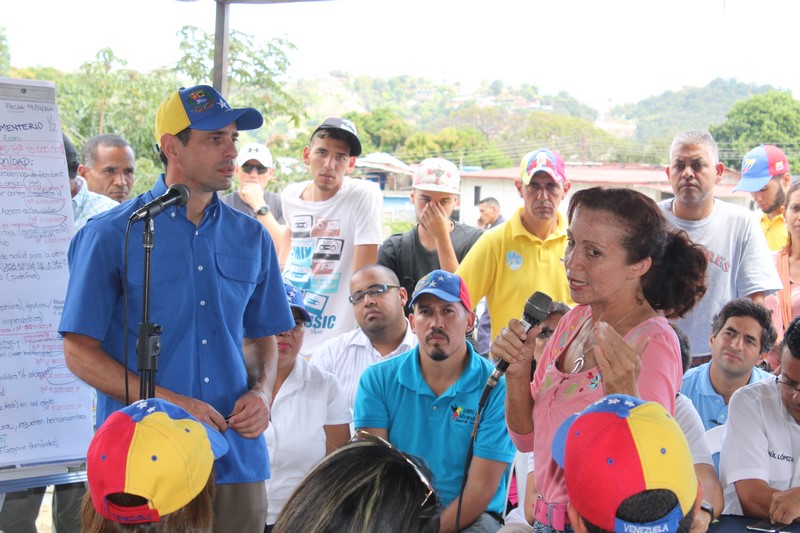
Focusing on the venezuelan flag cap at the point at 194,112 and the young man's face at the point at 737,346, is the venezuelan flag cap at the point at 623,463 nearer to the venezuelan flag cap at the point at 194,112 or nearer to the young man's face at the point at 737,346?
the venezuelan flag cap at the point at 194,112

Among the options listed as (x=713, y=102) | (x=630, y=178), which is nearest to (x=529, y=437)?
(x=630, y=178)

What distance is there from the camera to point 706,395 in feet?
12.8

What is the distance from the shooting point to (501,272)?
441cm

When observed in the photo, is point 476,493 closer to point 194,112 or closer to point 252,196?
point 194,112

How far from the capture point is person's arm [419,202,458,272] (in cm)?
473

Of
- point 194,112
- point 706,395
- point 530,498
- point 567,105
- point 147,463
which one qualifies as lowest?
point 530,498

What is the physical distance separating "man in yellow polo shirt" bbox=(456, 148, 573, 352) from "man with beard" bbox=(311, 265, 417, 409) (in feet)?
1.40

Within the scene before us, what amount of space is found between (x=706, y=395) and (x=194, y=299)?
255 centimetres

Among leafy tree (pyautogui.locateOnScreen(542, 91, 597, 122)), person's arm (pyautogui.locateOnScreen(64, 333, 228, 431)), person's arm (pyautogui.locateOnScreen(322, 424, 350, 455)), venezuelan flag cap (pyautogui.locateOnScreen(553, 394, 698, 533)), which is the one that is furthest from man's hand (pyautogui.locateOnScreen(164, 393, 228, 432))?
leafy tree (pyautogui.locateOnScreen(542, 91, 597, 122))

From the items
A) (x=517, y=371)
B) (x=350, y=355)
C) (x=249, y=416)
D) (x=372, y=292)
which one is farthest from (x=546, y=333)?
(x=249, y=416)

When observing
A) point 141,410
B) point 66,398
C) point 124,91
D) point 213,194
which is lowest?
point 66,398

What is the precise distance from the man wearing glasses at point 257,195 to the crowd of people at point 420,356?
84 centimetres

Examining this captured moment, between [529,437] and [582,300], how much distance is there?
530 millimetres

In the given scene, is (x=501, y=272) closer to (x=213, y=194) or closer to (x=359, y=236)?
(x=359, y=236)
